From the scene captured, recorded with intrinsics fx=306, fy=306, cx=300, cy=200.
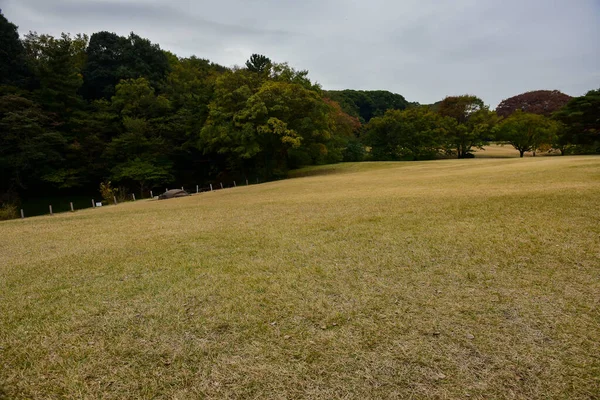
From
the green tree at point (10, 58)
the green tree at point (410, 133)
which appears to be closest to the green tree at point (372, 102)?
the green tree at point (410, 133)

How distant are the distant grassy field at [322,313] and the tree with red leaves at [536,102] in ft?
185

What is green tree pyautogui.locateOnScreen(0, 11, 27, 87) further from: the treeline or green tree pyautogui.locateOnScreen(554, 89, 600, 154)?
green tree pyautogui.locateOnScreen(554, 89, 600, 154)

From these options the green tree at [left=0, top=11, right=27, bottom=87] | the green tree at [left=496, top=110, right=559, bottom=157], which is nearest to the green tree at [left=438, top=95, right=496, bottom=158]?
the green tree at [left=496, top=110, right=559, bottom=157]

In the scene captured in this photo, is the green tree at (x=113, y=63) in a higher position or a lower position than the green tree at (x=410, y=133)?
higher

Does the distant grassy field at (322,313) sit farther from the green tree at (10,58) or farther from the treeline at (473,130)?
the treeline at (473,130)

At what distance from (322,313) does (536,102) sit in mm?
65643

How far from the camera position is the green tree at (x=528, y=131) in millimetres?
32250

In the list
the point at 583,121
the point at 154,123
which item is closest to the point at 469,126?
the point at 583,121

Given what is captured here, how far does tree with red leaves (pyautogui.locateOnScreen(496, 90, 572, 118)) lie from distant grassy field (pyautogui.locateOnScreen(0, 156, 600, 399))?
185ft

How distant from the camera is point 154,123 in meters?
28.2

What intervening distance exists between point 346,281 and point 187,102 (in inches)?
1199

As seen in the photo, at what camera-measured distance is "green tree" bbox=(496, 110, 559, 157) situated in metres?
32.2

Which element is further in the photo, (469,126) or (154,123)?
(469,126)

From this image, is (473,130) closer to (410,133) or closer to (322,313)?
(410,133)
